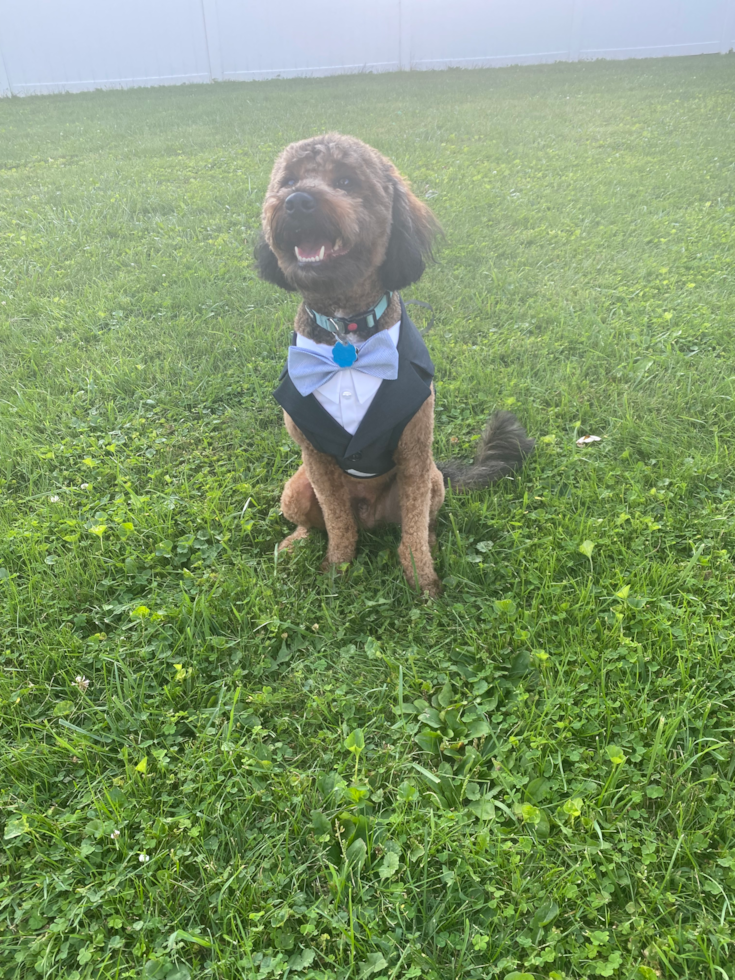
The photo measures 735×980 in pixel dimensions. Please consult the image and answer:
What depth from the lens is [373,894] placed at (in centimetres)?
163

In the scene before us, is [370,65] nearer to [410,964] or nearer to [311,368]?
[311,368]

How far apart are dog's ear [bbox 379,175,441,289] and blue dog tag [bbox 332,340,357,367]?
1.07ft

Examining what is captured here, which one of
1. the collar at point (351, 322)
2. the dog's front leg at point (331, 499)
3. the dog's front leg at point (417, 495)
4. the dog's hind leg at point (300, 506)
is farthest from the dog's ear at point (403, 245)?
the dog's hind leg at point (300, 506)

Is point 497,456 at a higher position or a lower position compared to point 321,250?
lower

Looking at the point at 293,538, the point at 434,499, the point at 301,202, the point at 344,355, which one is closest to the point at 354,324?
the point at 344,355

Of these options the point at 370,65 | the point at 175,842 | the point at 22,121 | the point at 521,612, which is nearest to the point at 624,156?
the point at 521,612

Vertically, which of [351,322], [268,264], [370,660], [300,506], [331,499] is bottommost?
[370,660]

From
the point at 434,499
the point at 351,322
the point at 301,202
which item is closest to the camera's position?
the point at 301,202

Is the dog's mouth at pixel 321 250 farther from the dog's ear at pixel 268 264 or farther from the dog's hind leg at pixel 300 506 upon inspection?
the dog's hind leg at pixel 300 506

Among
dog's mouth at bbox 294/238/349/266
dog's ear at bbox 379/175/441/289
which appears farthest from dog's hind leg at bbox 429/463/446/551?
dog's mouth at bbox 294/238/349/266

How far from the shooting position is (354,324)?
2.38 m

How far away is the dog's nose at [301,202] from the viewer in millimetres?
2158

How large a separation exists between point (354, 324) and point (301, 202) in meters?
0.46

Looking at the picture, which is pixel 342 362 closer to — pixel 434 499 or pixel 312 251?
pixel 312 251
